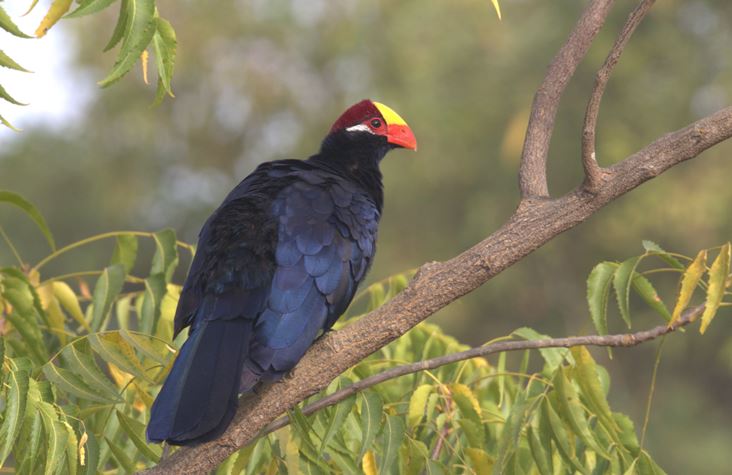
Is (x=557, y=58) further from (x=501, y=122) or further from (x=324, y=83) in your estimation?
(x=324, y=83)

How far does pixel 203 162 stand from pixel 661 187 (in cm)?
1100

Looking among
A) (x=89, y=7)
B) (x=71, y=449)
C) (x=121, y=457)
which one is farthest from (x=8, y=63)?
(x=121, y=457)

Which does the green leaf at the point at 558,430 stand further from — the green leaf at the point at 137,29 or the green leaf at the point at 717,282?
the green leaf at the point at 137,29

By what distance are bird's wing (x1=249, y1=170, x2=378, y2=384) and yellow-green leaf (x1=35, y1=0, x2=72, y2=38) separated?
965 mm

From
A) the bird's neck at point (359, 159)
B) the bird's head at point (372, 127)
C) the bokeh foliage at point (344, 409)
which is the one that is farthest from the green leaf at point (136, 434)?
the bird's head at point (372, 127)

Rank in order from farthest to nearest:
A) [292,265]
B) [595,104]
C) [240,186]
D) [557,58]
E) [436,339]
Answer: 1. [240,186]
2. [436,339]
3. [292,265]
4. [557,58]
5. [595,104]

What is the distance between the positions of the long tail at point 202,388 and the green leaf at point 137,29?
732 mm

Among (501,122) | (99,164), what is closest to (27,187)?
(99,164)

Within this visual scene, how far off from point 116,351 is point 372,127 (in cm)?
188

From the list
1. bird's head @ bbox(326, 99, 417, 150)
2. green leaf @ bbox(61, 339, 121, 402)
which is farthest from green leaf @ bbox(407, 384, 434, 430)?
bird's head @ bbox(326, 99, 417, 150)

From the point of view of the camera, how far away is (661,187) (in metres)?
14.8

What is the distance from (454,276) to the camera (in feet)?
7.73

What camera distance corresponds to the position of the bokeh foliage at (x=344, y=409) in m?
2.21

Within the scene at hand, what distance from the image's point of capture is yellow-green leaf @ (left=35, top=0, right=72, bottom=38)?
1.96m
